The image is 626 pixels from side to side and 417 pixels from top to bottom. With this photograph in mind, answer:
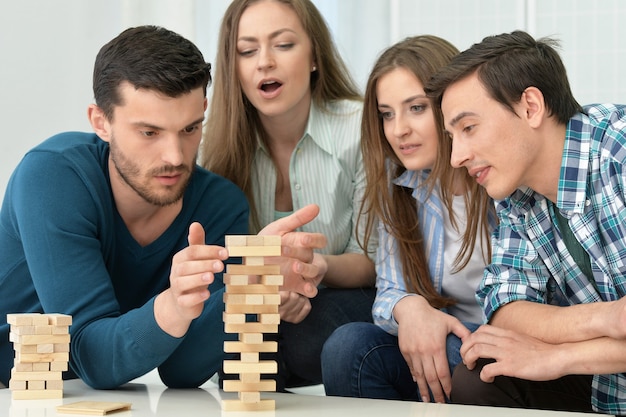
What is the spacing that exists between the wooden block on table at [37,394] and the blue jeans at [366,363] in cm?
73

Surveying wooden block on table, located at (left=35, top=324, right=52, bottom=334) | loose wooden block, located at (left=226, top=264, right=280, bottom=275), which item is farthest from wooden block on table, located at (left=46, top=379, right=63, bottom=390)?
loose wooden block, located at (left=226, top=264, right=280, bottom=275)

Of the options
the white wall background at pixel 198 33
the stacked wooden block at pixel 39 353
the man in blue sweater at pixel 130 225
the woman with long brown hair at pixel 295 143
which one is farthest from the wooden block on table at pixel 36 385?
the white wall background at pixel 198 33

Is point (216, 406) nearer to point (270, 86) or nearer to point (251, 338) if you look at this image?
point (251, 338)

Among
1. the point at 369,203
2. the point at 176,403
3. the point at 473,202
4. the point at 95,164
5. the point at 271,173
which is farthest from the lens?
the point at 271,173

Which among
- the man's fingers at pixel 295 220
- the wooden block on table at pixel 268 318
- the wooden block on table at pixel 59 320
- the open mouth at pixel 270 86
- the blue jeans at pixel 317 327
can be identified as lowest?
the blue jeans at pixel 317 327

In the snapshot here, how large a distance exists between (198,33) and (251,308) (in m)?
2.96

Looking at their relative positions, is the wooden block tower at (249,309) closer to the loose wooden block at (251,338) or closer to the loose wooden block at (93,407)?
the loose wooden block at (251,338)

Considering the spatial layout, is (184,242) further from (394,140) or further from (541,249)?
(541,249)

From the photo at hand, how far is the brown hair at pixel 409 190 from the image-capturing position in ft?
7.88

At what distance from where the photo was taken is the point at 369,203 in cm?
258

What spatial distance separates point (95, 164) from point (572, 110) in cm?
116

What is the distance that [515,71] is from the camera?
2.10 meters

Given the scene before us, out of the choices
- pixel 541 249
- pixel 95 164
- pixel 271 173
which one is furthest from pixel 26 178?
pixel 541 249

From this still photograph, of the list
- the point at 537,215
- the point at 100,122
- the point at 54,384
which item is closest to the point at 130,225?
the point at 100,122
